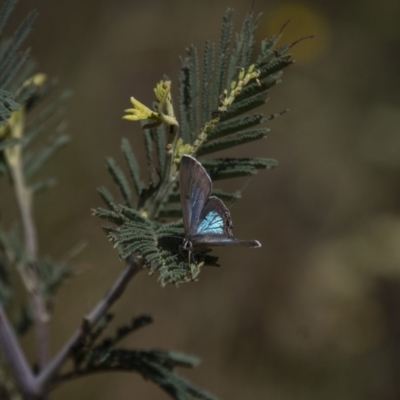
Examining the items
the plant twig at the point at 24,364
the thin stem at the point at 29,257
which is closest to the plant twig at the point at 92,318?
the plant twig at the point at 24,364

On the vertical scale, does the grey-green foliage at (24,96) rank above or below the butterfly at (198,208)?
above

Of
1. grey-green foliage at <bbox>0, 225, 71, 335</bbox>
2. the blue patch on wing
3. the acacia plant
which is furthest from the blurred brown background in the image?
the blue patch on wing

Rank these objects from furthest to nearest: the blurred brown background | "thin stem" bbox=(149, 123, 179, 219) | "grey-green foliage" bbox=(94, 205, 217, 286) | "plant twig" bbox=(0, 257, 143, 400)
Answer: the blurred brown background
"plant twig" bbox=(0, 257, 143, 400)
"thin stem" bbox=(149, 123, 179, 219)
"grey-green foliage" bbox=(94, 205, 217, 286)

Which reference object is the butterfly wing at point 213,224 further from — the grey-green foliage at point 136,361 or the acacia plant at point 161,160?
the grey-green foliage at point 136,361

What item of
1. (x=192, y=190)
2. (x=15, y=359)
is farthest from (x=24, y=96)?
(x=15, y=359)

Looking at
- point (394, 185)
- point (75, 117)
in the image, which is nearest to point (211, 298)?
point (394, 185)

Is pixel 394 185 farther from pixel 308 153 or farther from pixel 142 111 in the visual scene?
pixel 142 111

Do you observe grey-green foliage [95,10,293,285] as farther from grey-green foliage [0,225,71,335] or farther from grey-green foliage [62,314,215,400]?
grey-green foliage [0,225,71,335]

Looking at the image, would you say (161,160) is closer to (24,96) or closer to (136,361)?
(24,96)
